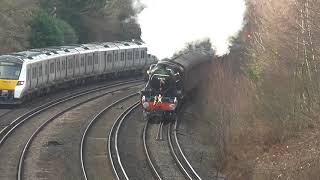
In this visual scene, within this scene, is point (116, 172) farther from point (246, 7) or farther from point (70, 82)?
point (70, 82)

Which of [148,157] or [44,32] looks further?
[44,32]

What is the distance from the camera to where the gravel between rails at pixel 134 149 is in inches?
693

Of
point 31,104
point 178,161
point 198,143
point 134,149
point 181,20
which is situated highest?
point 181,20

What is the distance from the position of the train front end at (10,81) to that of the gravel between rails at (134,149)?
5.51 meters

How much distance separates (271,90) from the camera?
1967 cm

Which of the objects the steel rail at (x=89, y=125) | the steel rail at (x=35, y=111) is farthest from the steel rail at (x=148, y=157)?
the steel rail at (x=35, y=111)

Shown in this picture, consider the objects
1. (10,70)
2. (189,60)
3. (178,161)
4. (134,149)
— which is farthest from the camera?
(10,70)


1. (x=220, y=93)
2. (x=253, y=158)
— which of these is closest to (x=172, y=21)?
(x=220, y=93)

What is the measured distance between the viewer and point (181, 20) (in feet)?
89.6

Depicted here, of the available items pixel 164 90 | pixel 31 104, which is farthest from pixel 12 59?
pixel 164 90

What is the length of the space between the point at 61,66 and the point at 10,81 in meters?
6.40

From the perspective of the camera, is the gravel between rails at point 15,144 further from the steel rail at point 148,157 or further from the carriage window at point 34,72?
the steel rail at point 148,157

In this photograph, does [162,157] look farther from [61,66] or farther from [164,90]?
[61,66]

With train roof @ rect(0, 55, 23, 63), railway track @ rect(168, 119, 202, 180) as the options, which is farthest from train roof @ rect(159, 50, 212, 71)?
train roof @ rect(0, 55, 23, 63)
